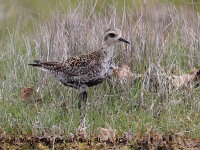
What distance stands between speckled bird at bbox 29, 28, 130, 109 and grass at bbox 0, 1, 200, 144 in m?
0.24

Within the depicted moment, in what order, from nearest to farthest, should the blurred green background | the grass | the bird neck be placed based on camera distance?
1. the grass
2. the bird neck
3. the blurred green background

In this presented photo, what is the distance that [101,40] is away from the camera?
10383mm

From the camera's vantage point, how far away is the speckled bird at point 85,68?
9.14 metres

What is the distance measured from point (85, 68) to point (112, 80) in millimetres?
618

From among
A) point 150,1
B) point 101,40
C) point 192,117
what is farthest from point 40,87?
point 150,1

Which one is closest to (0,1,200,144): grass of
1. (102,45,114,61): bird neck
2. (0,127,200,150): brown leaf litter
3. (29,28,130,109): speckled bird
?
(0,127,200,150): brown leaf litter

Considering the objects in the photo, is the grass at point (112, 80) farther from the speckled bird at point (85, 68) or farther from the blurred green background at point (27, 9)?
the blurred green background at point (27, 9)

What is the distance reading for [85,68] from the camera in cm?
917

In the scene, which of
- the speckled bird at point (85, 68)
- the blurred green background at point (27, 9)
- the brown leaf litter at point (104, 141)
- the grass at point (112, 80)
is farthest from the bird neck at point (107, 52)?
the blurred green background at point (27, 9)

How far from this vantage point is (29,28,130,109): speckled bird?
30.0ft

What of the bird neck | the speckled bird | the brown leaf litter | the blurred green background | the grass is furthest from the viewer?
the blurred green background

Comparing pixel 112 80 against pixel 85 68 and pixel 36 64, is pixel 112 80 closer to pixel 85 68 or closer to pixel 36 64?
pixel 85 68

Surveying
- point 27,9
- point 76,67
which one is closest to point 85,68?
point 76,67

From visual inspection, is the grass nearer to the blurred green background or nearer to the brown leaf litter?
the brown leaf litter
